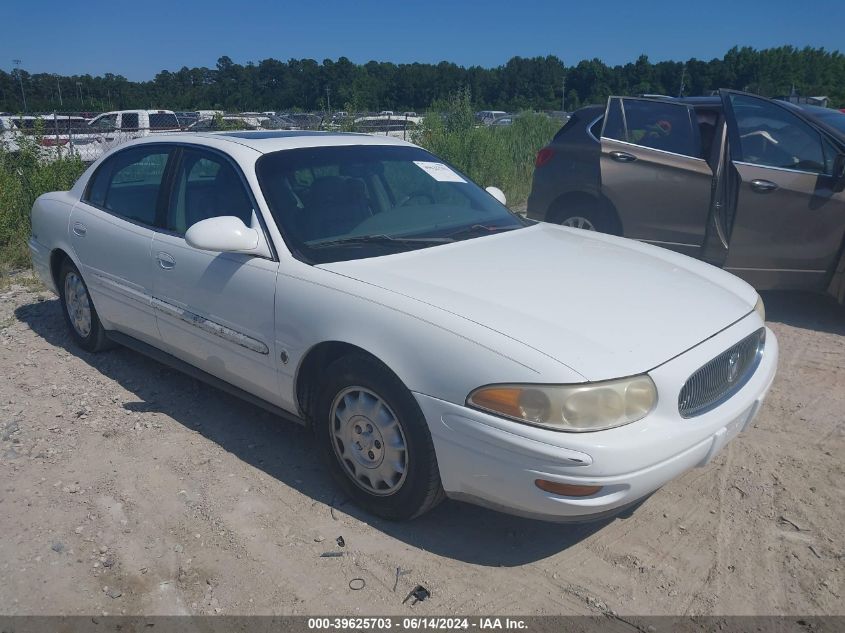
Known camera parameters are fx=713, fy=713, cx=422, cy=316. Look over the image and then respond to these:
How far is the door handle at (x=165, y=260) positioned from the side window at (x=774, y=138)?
445cm

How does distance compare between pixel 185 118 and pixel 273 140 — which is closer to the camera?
pixel 273 140

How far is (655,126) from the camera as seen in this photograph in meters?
6.41

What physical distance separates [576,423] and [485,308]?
580 mm

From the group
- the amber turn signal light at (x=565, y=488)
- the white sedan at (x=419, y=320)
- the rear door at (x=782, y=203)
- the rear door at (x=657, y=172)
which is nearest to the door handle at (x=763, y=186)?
the rear door at (x=782, y=203)

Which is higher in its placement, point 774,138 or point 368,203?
point 774,138

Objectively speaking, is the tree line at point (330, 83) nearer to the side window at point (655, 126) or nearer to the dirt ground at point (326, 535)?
the side window at point (655, 126)

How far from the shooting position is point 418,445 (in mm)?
2756

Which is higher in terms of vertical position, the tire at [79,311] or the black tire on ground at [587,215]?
the black tire on ground at [587,215]

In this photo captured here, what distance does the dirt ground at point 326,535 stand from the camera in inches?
104

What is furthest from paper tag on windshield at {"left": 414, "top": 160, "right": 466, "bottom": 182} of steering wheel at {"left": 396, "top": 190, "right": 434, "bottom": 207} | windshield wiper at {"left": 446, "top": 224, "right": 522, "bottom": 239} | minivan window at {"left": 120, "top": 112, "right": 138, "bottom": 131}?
minivan window at {"left": 120, "top": 112, "right": 138, "bottom": 131}

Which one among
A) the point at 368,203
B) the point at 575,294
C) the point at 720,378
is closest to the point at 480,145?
the point at 368,203

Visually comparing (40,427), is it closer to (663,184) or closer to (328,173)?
(328,173)

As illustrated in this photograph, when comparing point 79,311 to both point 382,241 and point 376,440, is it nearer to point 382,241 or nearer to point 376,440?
point 382,241

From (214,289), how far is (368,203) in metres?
0.91
